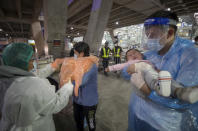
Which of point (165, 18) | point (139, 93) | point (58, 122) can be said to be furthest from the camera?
point (58, 122)

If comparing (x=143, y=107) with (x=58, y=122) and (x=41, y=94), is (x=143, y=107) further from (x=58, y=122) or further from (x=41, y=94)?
(x=58, y=122)

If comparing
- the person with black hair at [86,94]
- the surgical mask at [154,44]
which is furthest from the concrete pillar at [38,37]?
the surgical mask at [154,44]

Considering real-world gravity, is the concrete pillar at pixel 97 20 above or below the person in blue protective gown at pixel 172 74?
above

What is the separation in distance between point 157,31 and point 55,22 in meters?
5.13

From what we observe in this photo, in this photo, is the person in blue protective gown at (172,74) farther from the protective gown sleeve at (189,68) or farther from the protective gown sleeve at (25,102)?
the protective gown sleeve at (25,102)

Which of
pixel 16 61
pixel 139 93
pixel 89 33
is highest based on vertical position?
pixel 89 33

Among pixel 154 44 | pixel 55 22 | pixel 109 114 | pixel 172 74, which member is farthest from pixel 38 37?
pixel 172 74

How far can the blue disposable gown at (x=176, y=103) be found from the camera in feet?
2.28

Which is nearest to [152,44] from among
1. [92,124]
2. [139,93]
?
[139,93]

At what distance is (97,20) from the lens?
221 inches

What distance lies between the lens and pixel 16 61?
2.94 feet

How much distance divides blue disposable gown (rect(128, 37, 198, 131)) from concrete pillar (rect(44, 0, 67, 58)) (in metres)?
5.11

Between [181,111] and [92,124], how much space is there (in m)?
1.35

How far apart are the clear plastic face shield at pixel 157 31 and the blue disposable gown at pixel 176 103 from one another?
11 cm
